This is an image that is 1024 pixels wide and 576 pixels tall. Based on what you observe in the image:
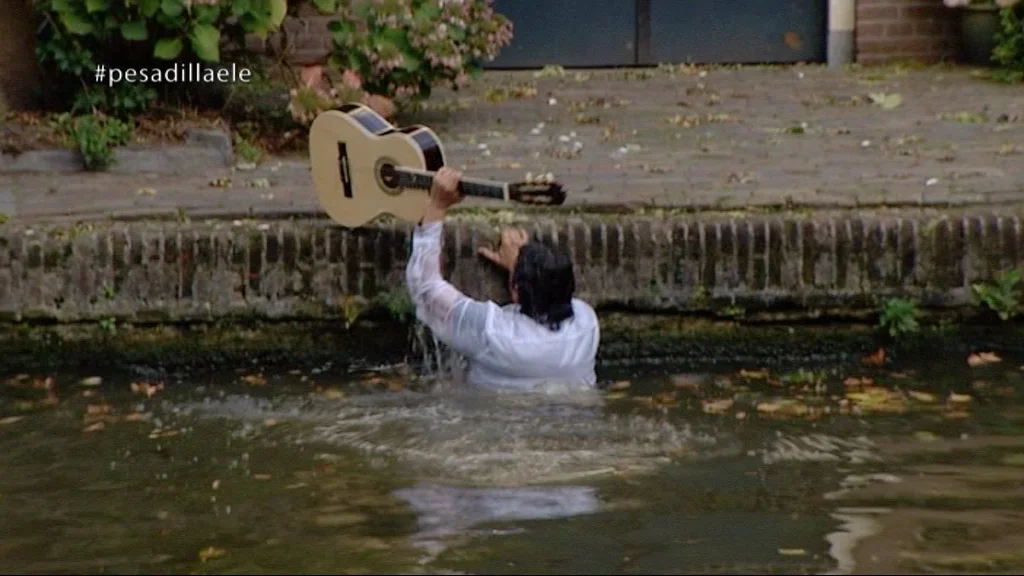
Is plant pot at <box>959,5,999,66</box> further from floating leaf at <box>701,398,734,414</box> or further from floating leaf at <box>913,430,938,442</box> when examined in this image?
floating leaf at <box>913,430,938,442</box>

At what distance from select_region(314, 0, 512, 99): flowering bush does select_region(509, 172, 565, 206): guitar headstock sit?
7.14 feet

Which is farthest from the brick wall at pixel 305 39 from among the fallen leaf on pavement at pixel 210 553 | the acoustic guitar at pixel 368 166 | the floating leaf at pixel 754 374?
the fallen leaf on pavement at pixel 210 553

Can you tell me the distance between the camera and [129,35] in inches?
342

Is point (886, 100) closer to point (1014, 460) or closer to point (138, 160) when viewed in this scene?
point (138, 160)

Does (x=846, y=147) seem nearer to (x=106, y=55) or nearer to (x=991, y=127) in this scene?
(x=991, y=127)

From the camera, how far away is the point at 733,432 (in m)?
6.73

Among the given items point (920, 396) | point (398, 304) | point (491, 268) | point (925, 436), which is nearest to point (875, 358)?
point (920, 396)

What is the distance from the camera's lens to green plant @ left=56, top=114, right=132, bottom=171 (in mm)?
8547

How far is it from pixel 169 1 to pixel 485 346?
7.92 ft

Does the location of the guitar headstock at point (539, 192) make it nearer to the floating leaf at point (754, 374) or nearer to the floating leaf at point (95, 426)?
the floating leaf at point (754, 374)

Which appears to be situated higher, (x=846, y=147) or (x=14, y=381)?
(x=846, y=147)

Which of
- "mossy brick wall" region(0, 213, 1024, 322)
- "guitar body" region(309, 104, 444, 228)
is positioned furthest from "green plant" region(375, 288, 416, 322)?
"guitar body" region(309, 104, 444, 228)

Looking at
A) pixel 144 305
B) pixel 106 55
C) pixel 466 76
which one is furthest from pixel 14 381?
pixel 466 76

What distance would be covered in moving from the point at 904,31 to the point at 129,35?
481 cm
